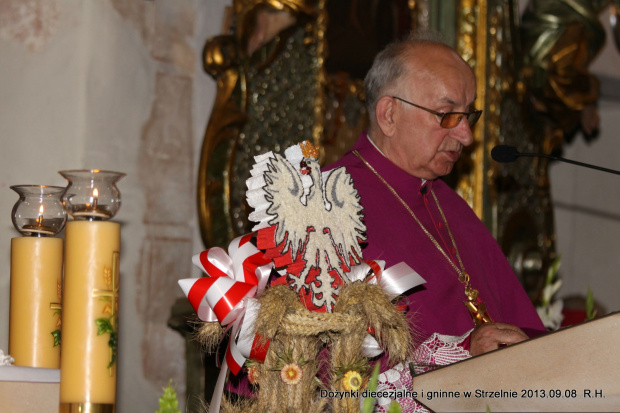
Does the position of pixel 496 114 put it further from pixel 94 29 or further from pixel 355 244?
pixel 355 244

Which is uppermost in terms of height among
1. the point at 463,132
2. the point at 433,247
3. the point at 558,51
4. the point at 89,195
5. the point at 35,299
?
the point at 558,51

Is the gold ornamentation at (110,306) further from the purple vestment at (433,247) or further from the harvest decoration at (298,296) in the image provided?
the purple vestment at (433,247)

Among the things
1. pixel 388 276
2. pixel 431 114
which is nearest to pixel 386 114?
pixel 431 114

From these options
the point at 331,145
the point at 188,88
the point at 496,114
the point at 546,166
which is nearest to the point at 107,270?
the point at 188,88

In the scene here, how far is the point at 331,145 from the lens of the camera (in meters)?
4.62

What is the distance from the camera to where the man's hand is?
260 centimetres

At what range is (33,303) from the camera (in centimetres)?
221

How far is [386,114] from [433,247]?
0.55 m

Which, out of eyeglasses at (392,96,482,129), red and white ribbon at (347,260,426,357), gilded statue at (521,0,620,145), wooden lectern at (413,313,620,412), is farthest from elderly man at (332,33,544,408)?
gilded statue at (521,0,620,145)

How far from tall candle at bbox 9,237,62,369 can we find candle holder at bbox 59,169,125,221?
8.4 inches

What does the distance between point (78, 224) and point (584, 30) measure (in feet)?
15.2

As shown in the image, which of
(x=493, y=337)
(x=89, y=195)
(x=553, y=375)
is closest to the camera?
(x=553, y=375)

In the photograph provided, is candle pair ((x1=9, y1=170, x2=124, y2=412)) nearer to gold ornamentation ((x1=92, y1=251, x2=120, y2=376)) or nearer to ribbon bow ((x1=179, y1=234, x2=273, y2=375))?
gold ornamentation ((x1=92, y1=251, x2=120, y2=376))

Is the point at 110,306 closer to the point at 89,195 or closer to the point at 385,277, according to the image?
the point at 89,195
